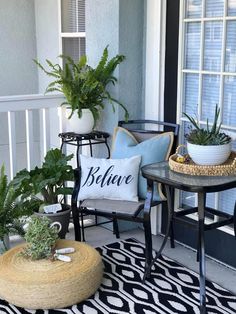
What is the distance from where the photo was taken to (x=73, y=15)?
536 centimetres

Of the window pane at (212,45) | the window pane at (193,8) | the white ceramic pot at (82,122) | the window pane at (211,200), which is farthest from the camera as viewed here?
the white ceramic pot at (82,122)

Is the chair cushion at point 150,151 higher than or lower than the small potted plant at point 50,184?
higher

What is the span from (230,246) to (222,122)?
0.83m

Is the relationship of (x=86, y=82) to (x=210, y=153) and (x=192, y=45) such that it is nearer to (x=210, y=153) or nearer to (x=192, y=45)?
(x=192, y=45)

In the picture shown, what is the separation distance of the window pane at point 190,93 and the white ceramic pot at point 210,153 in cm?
65

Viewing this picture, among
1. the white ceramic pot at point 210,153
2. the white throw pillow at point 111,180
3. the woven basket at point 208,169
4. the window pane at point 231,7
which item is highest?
the window pane at point 231,7

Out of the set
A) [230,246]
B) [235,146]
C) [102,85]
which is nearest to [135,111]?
[102,85]

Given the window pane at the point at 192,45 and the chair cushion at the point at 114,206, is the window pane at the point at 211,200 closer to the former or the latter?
the chair cushion at the point at 114,206

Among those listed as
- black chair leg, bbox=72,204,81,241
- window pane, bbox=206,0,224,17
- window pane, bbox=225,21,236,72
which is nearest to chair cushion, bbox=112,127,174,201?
black chair leg, bbox=72,204,81,241

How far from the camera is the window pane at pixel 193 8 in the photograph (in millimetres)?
3254

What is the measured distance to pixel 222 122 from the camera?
320cm

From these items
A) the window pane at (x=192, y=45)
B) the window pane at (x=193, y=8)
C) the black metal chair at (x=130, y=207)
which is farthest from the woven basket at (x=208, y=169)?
the window pane at (x=193, y=8)

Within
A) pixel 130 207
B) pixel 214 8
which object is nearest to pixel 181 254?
pixel 130 207

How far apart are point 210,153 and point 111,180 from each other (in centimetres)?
79
